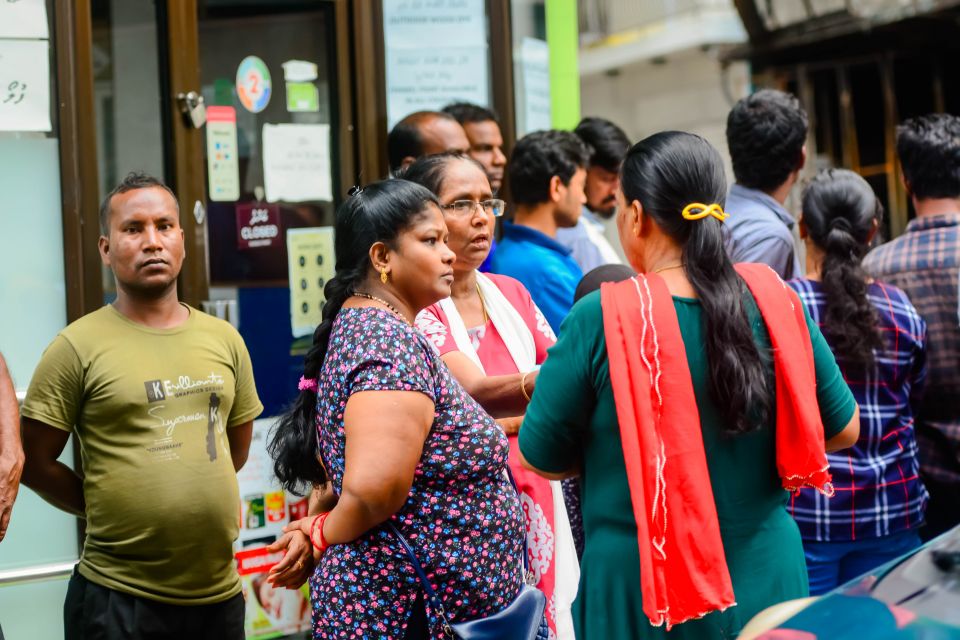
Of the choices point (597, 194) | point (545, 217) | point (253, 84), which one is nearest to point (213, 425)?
point (545, 217)

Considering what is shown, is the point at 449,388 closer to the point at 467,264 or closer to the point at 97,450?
the point at 467,264

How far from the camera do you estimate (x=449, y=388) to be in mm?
3041

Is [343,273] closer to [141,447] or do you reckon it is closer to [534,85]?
[141,447]

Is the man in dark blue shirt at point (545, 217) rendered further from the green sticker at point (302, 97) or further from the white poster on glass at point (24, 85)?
the white poster on glass at point (24, 85)

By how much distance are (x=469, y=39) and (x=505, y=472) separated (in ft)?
10.7

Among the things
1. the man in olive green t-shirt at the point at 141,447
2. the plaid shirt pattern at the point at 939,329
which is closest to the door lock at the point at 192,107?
the man in olive green t-shirt at the point at 141,447

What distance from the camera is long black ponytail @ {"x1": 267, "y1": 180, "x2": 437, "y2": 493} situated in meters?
3.16

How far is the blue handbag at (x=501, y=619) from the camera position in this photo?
9.73 feet

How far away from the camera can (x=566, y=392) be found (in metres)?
2.77

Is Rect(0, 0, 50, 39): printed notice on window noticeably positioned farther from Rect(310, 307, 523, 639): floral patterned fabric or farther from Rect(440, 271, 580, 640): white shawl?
Rect(310, 307, 523, 639): floral patterned fabric

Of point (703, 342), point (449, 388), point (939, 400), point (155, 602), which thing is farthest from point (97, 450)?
point (939, 400)

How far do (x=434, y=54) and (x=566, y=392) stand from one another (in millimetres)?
3399

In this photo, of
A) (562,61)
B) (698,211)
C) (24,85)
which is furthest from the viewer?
(562,61)

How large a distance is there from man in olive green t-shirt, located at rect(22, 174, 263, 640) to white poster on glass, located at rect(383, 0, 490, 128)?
6.78ft
